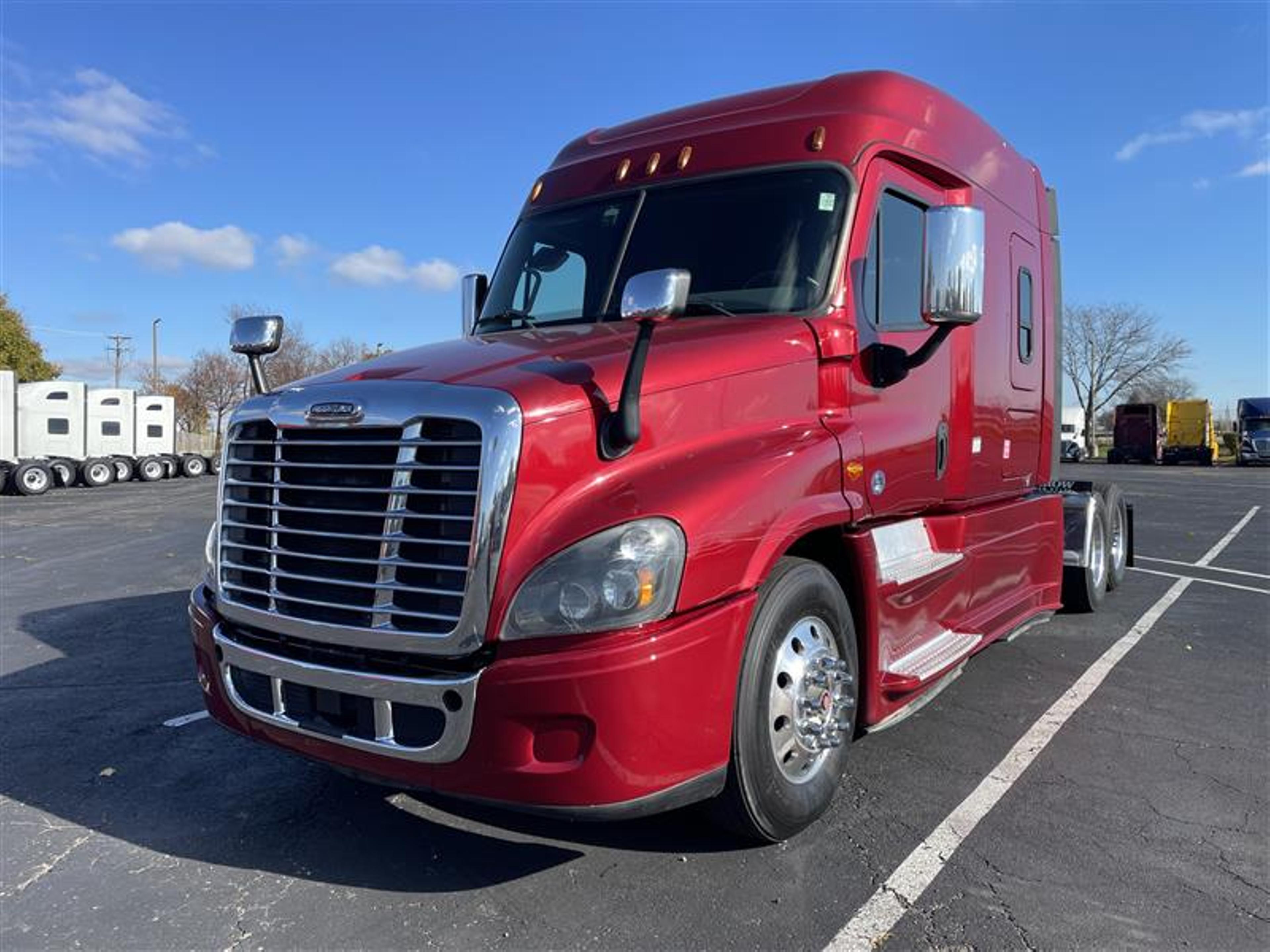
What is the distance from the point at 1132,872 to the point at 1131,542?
22.0 ft

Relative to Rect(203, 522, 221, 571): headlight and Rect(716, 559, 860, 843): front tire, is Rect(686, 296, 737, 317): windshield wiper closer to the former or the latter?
Rect(716, 559, 860, 843): front tire

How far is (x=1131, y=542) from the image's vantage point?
356 inches

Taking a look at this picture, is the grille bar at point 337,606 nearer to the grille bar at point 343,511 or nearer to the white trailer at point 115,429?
the grille bar at point 343,511

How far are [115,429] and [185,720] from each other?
92.8 ft

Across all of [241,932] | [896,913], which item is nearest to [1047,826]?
[896,913]

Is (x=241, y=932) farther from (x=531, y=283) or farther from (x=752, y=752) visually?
(x=531, y=283)

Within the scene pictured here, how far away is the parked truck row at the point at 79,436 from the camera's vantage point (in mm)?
25500

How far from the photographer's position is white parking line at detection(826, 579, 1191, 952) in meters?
2.83

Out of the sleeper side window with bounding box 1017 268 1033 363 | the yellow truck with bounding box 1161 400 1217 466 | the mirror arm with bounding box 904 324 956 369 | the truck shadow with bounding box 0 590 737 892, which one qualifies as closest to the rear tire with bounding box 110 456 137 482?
the truck shadow with bounding box 0 590 737 892

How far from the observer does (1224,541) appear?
43.2 feet

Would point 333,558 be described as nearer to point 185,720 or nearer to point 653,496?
point 653,496

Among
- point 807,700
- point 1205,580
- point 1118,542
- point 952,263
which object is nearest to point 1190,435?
point 1205,580

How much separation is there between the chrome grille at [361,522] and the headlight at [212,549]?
0.24 meters

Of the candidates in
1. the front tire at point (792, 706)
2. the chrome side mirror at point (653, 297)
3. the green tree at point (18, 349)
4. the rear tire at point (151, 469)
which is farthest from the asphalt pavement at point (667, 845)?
the green tree at point (18, 349)
